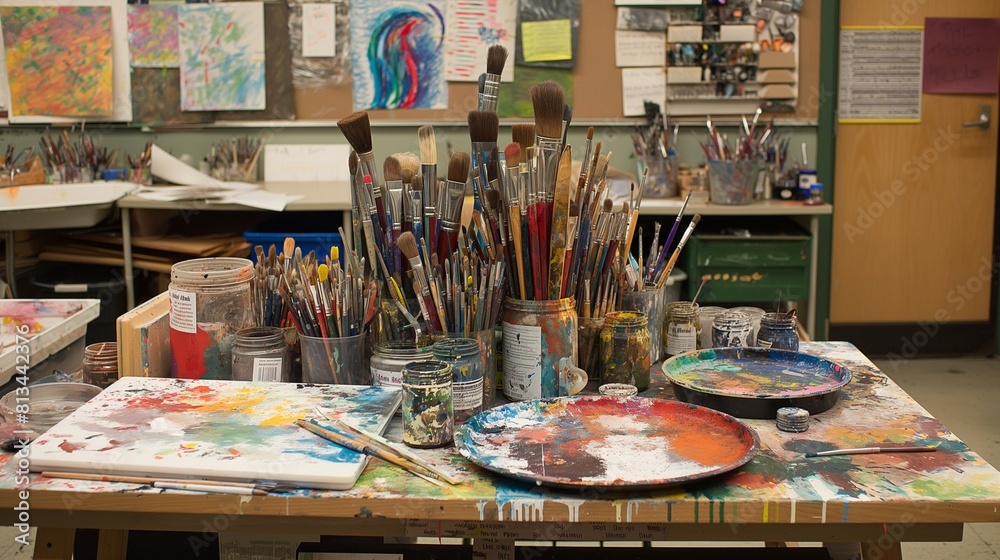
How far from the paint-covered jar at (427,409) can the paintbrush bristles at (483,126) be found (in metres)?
0.45

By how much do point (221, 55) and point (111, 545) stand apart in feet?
9.73

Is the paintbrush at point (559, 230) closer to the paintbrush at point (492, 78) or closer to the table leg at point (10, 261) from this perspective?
the paintbrush at point (492, 78)

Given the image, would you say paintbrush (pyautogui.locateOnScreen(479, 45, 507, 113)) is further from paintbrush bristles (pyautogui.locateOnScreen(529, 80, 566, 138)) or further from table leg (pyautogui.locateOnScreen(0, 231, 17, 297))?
table leg (pyautogui.locateOnScreen(0, 231, 17, 297))

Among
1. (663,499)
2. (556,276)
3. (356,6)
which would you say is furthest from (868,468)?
(356,6)

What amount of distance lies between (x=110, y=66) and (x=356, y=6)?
1118 millimetres

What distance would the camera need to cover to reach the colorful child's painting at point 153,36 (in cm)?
413

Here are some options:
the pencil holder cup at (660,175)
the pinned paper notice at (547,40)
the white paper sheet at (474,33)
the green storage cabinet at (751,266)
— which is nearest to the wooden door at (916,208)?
the green storage cabinet at (751,266)

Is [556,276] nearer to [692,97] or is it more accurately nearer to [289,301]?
[289,301]

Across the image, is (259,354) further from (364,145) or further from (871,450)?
(871,450)

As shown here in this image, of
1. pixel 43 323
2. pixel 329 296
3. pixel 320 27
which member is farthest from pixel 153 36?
pixel 329 296

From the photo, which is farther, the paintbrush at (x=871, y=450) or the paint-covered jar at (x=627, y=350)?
the paint-covered jar at (x=627, y=350)

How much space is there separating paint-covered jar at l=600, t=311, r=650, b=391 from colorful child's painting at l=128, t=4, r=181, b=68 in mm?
3169

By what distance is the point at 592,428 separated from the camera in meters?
1.43

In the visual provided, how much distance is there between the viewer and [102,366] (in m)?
1.66
